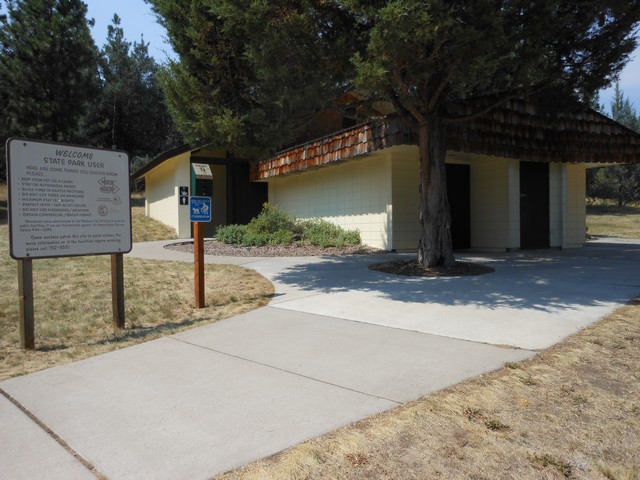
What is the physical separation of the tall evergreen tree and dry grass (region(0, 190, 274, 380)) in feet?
68.6

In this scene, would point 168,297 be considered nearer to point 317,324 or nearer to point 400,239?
point 317,324

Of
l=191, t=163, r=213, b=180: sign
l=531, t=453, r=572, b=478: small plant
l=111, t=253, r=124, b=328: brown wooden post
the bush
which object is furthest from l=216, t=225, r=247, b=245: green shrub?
l=531, t=453, r=572, b=478: small plant

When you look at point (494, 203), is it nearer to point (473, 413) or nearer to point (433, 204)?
point (433, 204)

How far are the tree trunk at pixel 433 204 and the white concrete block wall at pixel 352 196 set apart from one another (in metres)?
3.78

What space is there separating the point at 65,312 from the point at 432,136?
728 centimetres

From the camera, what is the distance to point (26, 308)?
217 inches

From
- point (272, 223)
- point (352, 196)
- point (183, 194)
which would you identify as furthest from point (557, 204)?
point (183, 194)

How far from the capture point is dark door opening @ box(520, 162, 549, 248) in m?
15.0

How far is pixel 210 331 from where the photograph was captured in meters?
5.80

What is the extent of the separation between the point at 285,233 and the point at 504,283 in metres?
8.47

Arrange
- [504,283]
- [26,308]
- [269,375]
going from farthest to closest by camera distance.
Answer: [504,283]
[26,308]
[269,375]

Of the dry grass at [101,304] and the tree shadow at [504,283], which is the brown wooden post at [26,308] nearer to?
the dry grass at [101,304]

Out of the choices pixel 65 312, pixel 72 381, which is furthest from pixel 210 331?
pixel 65 312

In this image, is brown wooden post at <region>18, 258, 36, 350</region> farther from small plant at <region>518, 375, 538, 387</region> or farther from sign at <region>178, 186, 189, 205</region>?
sign at <region>178, 186, 189, 205</region>
